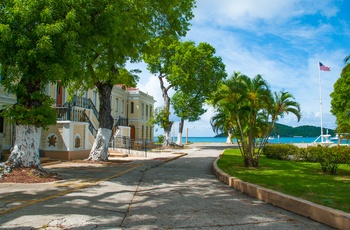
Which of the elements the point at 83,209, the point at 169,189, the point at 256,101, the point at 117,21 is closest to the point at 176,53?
the point at 256,101

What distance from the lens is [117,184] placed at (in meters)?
10.5

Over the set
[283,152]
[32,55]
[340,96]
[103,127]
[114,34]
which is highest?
[340,96]

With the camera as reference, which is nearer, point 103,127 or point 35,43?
point 35,43

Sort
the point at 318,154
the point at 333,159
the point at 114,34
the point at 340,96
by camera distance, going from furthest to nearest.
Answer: the point at 340,96 < the point at 318,154 < the point at 333,159 < the point at 114,34

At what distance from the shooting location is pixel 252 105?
49.5 feet

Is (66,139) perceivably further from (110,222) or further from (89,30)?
(110,222)

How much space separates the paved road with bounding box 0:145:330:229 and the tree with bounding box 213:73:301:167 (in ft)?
19.2

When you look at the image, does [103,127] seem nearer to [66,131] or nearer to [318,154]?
[66,131]

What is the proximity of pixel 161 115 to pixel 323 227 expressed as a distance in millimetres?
34068

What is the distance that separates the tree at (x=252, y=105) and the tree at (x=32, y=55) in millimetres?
7271

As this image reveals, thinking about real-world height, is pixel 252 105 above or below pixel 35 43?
below

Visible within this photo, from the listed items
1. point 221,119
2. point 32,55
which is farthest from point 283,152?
point 32,55

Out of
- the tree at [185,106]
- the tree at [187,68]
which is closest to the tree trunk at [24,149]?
the tree at [187,68]

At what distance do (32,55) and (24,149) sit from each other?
3258 millimetres
